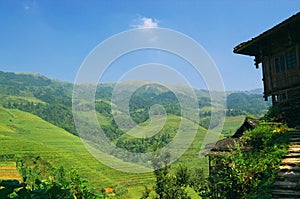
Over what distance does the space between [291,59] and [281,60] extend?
67 centimetres

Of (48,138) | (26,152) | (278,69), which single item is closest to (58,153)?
(26,152)

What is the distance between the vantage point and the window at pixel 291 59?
13728 millimetres

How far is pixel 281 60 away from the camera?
14.6 metres

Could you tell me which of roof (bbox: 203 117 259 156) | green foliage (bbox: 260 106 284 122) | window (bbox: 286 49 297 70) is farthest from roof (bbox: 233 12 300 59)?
roof (bbox: 203 117 259 156)

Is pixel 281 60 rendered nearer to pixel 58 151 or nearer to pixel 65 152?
pixel 58 151

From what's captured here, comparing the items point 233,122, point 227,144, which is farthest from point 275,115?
point 233,122

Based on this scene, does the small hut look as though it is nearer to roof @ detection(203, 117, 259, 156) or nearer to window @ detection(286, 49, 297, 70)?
roof @ detection(203, 117, 259, 156)

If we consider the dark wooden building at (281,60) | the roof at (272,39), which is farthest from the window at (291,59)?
the roof at (272,39)

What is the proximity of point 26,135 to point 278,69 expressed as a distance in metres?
85.9

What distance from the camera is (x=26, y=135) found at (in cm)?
8906

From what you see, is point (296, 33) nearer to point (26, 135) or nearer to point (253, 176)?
point (253, 176)

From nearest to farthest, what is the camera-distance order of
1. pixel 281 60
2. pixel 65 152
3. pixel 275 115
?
pixel 275 115 → pixel 281 60 → pixel 65 152

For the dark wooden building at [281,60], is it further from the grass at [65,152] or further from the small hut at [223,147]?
the grass at [65,152]

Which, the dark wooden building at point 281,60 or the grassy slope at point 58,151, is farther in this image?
the grassy slope at point 58,151
